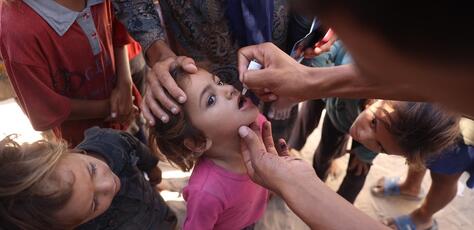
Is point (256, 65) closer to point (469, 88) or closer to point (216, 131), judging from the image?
point (216, 131)

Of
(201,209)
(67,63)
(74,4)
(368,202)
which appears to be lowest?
(368,202)

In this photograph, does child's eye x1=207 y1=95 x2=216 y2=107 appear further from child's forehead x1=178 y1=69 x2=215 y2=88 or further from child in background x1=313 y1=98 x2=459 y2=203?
child in background x1=313 y1=98 x2=459 y2=203

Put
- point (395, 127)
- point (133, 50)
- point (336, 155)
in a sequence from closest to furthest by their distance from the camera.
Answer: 1. point (395, 127)
2. point (133, 50)
3. point (336, 155)

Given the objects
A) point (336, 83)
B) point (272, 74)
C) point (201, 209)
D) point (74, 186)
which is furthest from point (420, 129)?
point (74, 186)

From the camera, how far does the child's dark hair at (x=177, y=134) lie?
4.22 ft

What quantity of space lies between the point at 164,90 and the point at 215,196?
1.29ft

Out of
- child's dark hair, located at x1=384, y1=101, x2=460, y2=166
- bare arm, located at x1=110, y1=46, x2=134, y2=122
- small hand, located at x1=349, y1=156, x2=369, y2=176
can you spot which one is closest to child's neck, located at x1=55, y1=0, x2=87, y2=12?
bare arm, located at x1=110, y1=46, x2=134, y2=122

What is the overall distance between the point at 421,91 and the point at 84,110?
1508mm

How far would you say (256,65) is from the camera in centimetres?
132

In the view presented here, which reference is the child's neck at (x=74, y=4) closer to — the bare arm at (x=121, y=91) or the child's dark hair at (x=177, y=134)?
the bare arm at (x=121, y=91)

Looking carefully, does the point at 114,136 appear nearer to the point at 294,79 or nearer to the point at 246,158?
the point at 246,158

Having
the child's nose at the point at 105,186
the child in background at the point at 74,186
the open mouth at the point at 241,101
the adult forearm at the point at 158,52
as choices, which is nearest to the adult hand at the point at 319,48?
Result: the open mouth at the point at 241,101

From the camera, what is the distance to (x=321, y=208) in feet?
3.62

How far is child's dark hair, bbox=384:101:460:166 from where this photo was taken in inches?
57.7
